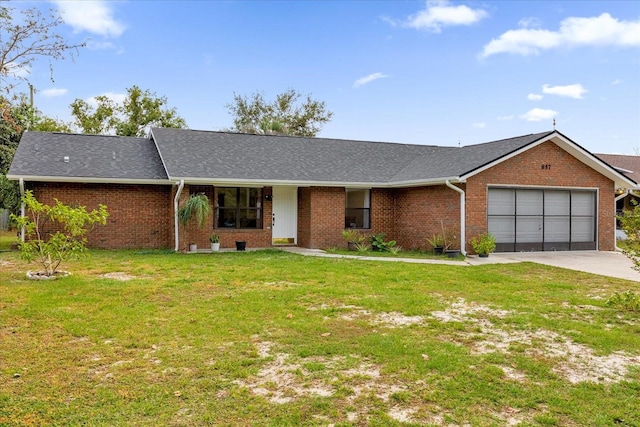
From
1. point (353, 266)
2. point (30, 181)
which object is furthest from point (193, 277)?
point (30, 181)

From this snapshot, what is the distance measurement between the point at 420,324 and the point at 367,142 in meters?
15.7

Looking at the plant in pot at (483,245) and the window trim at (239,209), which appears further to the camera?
the window trim at (239,209)

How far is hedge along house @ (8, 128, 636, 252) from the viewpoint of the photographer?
15.0m

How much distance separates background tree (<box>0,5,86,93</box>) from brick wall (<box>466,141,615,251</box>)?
11357 millimetres

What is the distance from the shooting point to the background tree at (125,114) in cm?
3306

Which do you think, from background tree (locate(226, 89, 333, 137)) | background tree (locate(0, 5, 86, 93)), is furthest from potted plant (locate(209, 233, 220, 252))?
background tree (locate(226, 89, 333, 137))

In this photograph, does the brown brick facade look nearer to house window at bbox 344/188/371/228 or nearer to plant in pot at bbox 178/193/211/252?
house window at bbox 344/188/371/228

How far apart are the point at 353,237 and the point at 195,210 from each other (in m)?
5.45

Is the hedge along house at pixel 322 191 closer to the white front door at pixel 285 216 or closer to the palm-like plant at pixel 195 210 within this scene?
the white front door at pixel 285 216

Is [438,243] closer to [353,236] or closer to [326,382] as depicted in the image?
[353,236]

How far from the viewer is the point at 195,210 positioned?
48.5ft

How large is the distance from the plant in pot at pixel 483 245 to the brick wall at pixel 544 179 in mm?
226

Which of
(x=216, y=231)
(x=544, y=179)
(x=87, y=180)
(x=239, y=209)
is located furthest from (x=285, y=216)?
(x=544, y=179)

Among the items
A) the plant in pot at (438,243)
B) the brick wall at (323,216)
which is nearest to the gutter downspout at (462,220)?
the plant in pot at (438,243)
